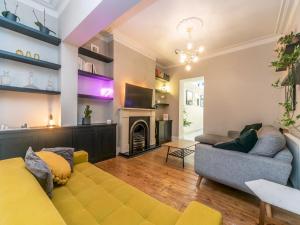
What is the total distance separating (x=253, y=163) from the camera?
1.74 m

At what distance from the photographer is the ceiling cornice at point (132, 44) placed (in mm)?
3758

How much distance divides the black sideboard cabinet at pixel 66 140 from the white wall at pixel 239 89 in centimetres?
328

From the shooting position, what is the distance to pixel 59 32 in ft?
9.60

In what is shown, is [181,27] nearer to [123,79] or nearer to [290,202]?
[123,79]

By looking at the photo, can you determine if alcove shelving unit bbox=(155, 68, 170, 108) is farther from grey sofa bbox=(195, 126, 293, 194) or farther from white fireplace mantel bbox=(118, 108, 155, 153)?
grey sofa bbox=(195, 126, 293, 194)

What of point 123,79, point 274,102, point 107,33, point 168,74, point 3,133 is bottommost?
point 3,133

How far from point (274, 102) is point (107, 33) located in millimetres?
A: 4573

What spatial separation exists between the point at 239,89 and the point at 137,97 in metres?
2.99

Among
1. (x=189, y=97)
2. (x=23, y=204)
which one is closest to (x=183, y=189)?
(x=23, y=204)

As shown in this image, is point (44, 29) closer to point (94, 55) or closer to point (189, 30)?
point (94, 55)

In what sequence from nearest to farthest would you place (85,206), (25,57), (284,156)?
(85,206), (284,156), (25,57)

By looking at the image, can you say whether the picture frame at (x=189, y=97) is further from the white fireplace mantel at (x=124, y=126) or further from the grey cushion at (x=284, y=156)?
the grey cushion at (x=284, y=156)

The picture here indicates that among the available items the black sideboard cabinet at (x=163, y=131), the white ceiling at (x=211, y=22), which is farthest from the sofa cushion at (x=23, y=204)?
the black sideboard cabinet at (x=163, y=131)

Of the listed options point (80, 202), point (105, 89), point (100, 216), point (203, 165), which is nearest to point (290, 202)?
point (203, 165)
